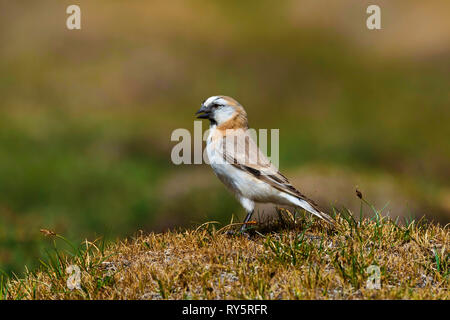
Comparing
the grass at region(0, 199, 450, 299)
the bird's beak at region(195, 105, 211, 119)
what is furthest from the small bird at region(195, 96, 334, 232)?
the grass at region(0, 199, 450, 299)

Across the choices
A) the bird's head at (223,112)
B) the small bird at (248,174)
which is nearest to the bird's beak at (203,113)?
the bird's head at (223,112)

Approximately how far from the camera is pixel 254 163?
860cm

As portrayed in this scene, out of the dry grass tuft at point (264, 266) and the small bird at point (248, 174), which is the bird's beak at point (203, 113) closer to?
the small bird at point (248, 174)

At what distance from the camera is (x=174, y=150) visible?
23.3m

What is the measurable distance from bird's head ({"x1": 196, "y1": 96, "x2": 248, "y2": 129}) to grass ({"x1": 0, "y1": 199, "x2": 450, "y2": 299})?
179 cm

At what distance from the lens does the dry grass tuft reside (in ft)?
21.0

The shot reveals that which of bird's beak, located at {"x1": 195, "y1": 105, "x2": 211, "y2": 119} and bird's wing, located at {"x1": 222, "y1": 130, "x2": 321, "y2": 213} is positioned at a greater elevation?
bird's beak, located at {"x1": 195, "y1": 105, "x2": 211, "y2": 119}

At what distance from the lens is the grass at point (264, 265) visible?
6.40 meters

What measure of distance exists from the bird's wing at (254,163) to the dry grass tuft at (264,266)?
0.54m

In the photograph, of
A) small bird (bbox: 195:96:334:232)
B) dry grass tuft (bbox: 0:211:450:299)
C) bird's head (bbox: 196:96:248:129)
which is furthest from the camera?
bird's head (bbox: 196:96:248:129)

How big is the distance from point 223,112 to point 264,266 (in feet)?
10.6

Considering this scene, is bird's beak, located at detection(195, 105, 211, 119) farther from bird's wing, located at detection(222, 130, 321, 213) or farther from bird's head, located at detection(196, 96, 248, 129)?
bird's wing, located at detection(222, 130, 321, 213)

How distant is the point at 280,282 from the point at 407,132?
736 inches

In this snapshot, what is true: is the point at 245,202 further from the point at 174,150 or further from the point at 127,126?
the point at 127,126
